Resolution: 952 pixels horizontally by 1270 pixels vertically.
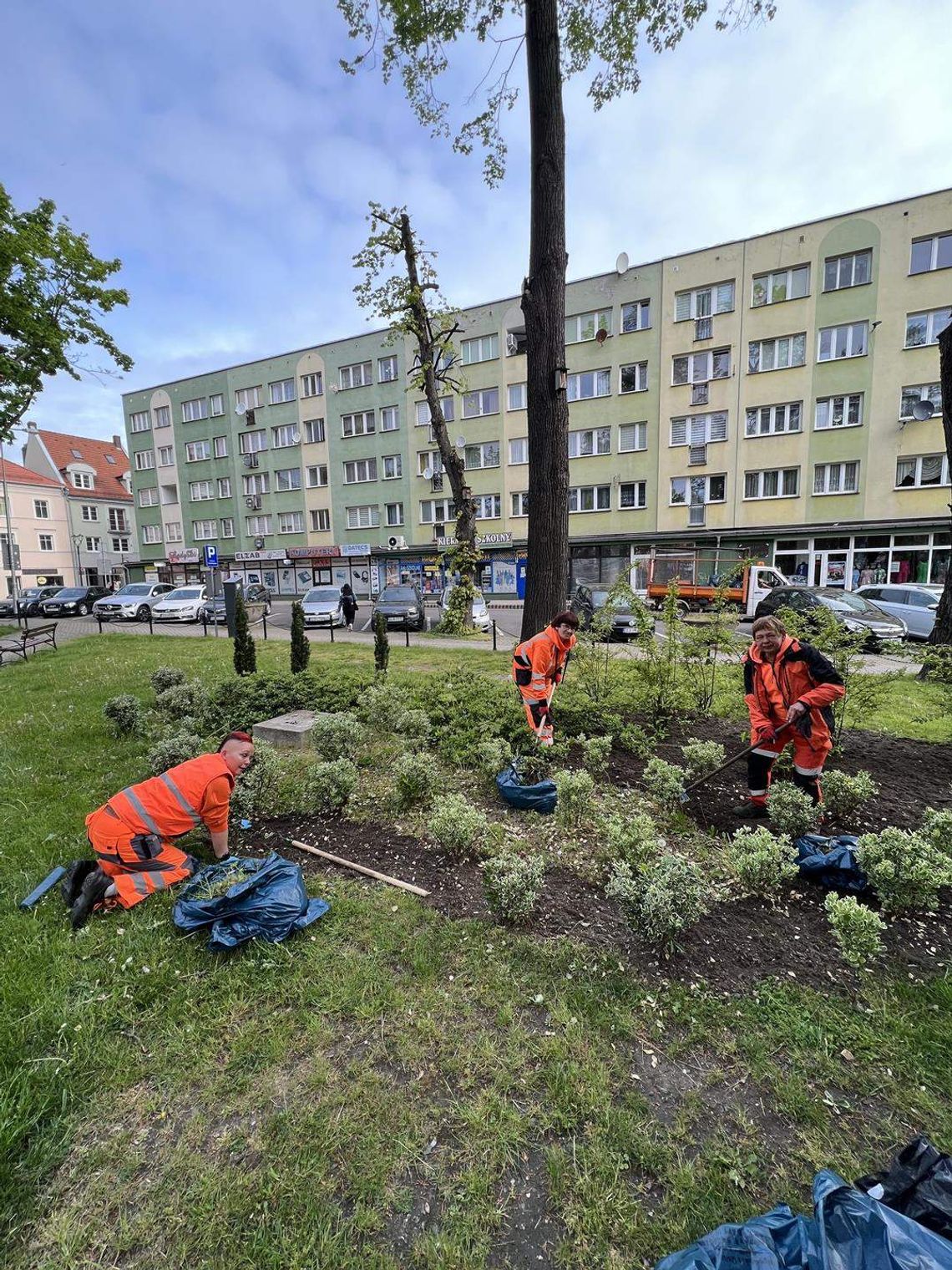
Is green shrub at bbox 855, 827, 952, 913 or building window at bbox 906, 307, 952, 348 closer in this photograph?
green shrub at bbox 855, 827, 952, 913

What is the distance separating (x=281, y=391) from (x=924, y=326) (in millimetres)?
34668

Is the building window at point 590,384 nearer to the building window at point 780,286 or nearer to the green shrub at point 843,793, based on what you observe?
the building window at point 780,286

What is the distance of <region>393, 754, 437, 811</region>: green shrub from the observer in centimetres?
448

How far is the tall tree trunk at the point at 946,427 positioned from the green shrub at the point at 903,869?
25.5 ft

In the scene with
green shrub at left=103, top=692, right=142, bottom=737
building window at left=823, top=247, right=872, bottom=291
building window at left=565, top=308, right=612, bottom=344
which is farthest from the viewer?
building window at left=565, top=308, right=612, bottom=344

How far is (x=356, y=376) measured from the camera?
35.2 metres

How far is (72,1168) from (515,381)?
32405 millimetres

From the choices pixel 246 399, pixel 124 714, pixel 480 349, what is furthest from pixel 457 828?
pixel 246 399

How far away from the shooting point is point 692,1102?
207cm

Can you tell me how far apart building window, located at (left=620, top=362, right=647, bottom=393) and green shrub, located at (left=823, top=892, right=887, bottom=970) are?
28908 millimetres

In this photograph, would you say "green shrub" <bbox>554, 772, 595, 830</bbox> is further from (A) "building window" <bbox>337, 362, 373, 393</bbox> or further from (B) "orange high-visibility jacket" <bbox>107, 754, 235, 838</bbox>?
(A) "building window" <bbox>337, 362, 373, 393</bbox>

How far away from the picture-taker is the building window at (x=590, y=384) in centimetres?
2850

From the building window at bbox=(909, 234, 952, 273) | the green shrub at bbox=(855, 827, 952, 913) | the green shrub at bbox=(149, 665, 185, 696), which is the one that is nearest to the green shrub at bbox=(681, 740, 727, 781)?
the green shrub at bbox=(855, 827, 952, 913)

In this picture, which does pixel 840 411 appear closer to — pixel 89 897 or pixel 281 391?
pixel 89 897
